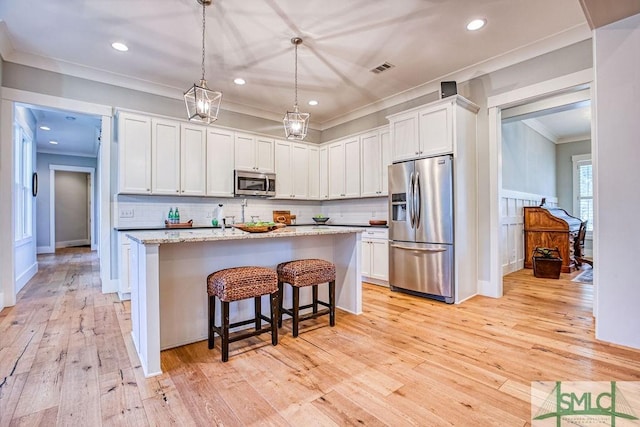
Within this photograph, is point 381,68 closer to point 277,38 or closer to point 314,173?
point 277,38

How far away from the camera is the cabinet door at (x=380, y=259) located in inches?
175

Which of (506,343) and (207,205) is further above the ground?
(207,205)

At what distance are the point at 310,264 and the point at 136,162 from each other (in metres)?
2.85

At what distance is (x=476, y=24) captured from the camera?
9.93ft

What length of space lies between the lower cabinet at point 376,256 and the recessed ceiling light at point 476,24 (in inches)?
99.5

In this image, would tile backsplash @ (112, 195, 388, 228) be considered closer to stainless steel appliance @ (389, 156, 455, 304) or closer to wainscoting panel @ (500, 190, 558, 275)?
stainless steel appliance @ (389, 156, 455, 304)

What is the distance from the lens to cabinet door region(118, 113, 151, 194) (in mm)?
3945

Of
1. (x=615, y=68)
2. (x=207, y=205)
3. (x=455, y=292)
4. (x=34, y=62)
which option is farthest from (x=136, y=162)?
(x=615, y=68)

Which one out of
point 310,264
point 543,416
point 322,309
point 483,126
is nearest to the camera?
point 543,416

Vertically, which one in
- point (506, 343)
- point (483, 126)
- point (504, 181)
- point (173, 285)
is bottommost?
point (506, 343)

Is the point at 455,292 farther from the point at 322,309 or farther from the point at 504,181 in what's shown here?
the point at 504,181

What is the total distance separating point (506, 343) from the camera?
2.54 metres

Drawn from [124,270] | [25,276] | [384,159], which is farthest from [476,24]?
[25,276]

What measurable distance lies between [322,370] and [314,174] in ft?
13.8
